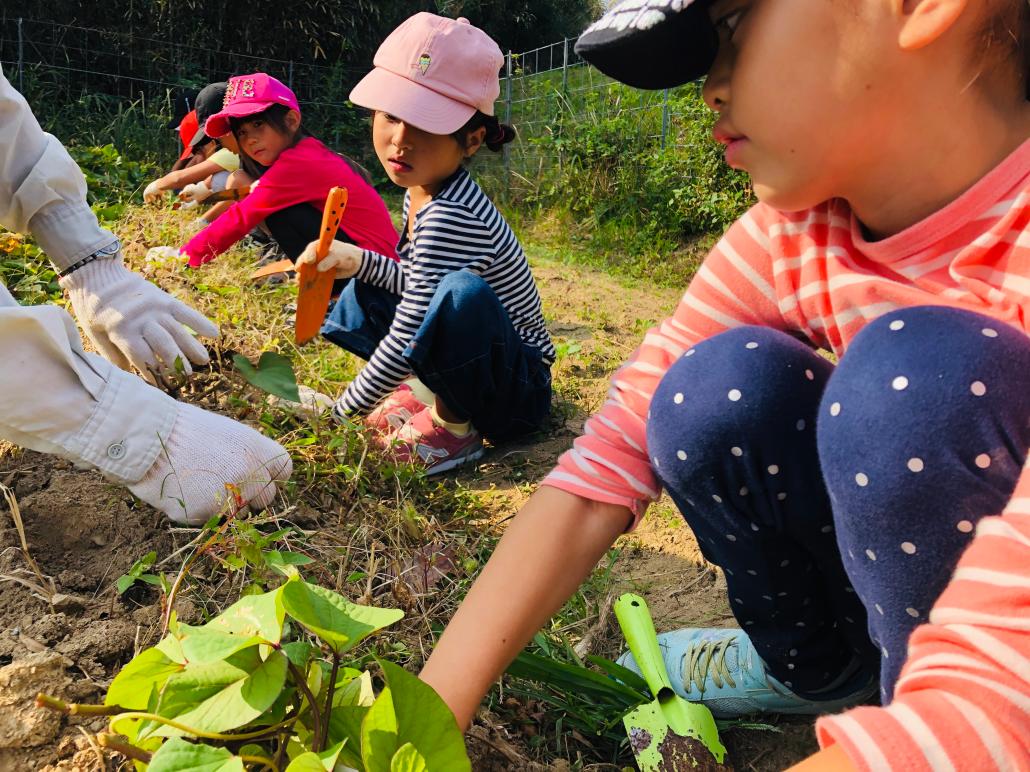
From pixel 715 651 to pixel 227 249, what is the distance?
2582 mm

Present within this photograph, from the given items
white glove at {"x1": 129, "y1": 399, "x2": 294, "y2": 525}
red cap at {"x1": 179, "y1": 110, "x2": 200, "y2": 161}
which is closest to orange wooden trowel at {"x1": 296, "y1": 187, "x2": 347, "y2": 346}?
white glove at {"x1": 129, "y1": 399, "x2": 294, "y2": 525}

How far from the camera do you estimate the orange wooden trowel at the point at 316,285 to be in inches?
84.1

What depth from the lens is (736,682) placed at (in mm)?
1208

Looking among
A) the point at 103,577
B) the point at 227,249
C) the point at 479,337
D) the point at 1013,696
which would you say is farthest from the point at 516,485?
the point at 227,249

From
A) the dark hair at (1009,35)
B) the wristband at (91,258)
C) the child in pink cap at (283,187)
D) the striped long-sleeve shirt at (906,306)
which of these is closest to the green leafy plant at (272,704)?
the striped long-sleeve shirt at (906,306)

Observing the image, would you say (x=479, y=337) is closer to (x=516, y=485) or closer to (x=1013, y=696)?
(x=516, y=485)

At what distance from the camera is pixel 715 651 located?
126 cm

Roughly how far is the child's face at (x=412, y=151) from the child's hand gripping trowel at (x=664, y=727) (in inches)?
59.0

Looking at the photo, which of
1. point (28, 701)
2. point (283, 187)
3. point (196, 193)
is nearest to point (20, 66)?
point (196, 193)

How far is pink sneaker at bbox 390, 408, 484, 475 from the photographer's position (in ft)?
6.95

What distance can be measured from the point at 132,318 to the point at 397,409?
861mm

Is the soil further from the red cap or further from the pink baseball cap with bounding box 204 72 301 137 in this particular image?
the red cap

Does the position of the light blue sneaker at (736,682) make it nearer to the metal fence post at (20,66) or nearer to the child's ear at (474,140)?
Result: the child's ear at (474,140)

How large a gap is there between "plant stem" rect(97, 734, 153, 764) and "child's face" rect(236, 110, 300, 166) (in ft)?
10.5
